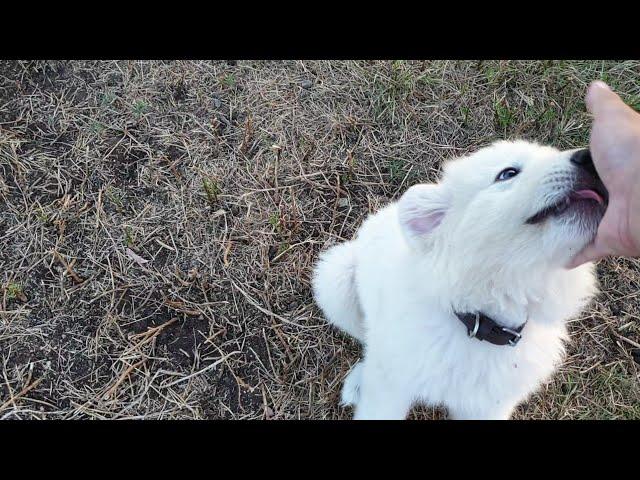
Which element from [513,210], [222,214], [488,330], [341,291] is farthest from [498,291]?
[222,214]

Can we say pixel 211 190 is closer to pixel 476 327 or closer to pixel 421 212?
pixel 421 212

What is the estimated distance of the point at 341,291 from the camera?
2846 millimetres

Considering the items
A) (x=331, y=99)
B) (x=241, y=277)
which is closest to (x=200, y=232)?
(x=241, y=277)

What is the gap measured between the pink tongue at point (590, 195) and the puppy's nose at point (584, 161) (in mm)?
69

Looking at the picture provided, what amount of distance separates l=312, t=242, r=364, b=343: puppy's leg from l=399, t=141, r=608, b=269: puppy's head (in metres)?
0.88

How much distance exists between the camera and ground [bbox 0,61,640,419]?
9.97 feet

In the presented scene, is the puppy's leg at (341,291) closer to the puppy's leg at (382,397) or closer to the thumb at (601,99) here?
the puppy's leg at (382,397)

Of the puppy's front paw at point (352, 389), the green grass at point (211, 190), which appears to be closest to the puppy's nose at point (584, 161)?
the puppy's front paw at point (352, 389)

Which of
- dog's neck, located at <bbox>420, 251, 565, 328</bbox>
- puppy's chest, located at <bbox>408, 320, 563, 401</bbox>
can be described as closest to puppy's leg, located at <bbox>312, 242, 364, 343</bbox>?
puppy's chest, located at <bbox>408, 320, 563, 401</bbox>

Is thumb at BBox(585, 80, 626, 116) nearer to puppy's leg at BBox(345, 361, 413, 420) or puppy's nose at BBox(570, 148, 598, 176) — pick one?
puppy's nose at BBox(570, 148, 598, 176)

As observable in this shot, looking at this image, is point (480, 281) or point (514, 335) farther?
point (514, 335)

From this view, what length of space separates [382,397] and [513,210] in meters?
1.15

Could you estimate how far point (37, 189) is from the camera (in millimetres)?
3449

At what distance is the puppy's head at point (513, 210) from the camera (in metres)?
1.73
